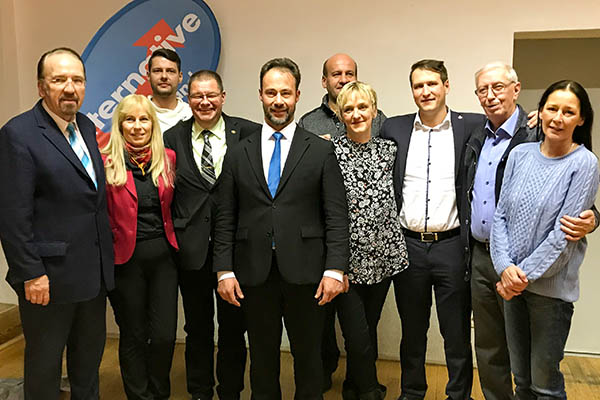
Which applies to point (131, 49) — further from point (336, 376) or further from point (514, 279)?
point (514, 279)

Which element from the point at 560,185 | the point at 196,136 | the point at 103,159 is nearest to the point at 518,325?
the point at 560,185

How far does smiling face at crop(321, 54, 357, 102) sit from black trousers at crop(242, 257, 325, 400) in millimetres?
1127

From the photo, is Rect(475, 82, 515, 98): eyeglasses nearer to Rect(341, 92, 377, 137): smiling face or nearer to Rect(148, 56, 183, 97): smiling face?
Rect(341, 92, 377, 137): smiling face

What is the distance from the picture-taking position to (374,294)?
108 inches

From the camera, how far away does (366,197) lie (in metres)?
2.56

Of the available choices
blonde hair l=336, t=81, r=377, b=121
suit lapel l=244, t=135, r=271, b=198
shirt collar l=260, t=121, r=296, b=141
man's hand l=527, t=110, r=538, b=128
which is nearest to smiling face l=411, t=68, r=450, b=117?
blonde hair l=336, t=81, r=377, b=121

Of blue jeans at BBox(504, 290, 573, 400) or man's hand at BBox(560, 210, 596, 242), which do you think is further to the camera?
blue jeans at BBox(504, 290, 573, 400)

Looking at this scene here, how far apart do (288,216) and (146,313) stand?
90 cm

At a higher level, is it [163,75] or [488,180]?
[163,75]

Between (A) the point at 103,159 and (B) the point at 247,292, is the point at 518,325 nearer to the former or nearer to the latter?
(B) the point at 247,292

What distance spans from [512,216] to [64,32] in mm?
3263

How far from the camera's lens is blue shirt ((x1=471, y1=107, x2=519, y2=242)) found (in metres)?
2.43

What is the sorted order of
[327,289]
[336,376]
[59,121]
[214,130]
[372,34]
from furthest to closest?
[372,34], [336,376], [214,130], [327,289], [59,121]

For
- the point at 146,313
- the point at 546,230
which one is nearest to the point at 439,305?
the point at 546,230
